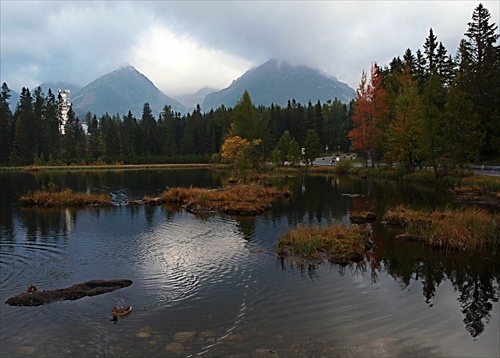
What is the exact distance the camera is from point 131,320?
11820 millimetres

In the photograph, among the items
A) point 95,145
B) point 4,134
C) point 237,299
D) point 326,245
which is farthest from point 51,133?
point 237,299

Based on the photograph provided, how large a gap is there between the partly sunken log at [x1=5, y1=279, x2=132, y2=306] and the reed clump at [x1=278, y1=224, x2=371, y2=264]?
7988 mm

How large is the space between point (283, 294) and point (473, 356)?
20.0ft

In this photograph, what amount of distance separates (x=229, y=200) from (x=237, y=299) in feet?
68.1

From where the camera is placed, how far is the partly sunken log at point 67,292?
13086 millimetres

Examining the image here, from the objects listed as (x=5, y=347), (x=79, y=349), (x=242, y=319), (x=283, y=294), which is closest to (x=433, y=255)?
(x=283, y=294)

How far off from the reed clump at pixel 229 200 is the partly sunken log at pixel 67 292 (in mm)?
16541

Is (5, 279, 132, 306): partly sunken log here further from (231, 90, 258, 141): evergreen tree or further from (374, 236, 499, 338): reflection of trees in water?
(231, 90, 258, 141): evergreen tree

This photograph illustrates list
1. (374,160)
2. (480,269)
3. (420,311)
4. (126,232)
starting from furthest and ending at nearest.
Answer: (374,160) < (126,232) < (480,269) < (420,311)

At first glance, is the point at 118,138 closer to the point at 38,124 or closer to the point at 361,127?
the point at 38,124

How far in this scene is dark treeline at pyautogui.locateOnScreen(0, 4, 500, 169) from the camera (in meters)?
46.8

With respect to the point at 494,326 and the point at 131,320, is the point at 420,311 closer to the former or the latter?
the point at 494,326

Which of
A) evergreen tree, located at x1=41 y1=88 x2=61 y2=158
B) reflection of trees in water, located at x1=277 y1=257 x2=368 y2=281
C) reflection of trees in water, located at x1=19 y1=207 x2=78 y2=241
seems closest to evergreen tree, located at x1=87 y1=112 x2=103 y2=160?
evergreen tree, located at x1=41 y1=88 x2=61 y2=158

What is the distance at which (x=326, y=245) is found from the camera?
62.8 ft
